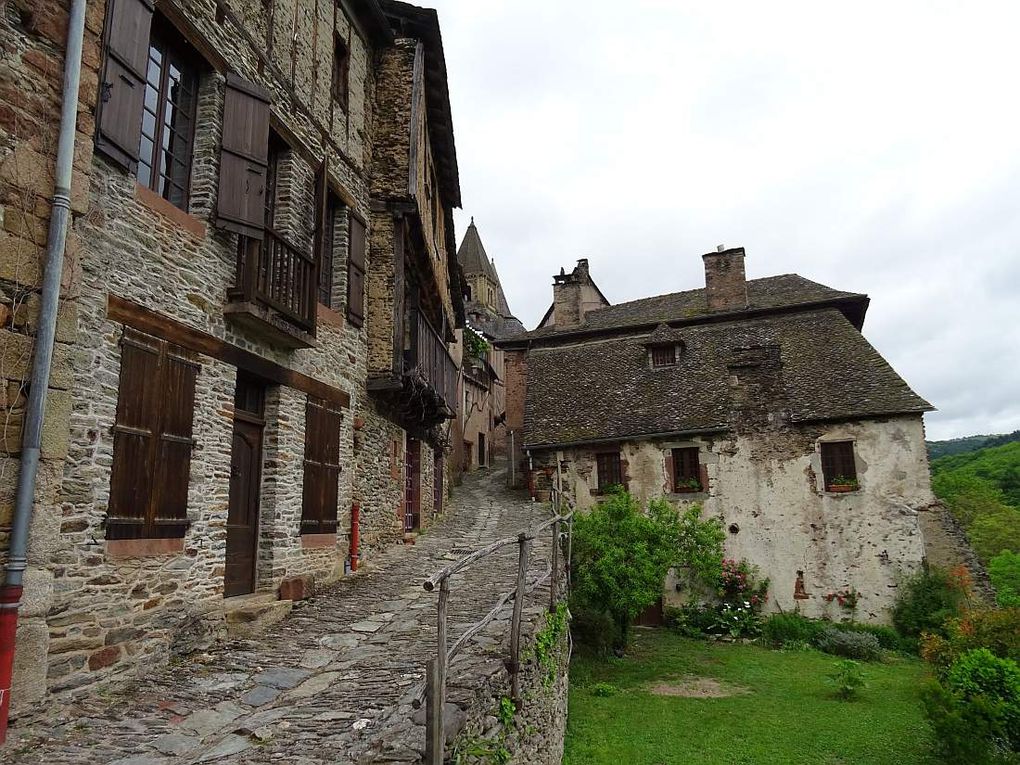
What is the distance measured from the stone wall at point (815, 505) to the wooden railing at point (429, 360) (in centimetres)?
672

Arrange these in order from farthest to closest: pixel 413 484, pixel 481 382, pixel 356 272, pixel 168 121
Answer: pixel 481 382 → pixel 413 484 → pixel 356 272 → pixel 168 121

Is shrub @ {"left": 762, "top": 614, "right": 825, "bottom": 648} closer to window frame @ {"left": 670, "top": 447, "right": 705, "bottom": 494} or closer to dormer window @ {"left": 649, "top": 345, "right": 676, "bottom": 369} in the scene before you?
window frame @ {"left": 670, "top": 447, "right": 705, "bottom": 494}

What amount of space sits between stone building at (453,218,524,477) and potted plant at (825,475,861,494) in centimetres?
1270

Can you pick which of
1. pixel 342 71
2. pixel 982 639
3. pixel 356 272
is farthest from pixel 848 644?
pixel 342 71

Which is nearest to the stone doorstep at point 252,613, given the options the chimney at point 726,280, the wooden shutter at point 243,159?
the wooden shutter at point 243,159

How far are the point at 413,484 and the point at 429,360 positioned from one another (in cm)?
279

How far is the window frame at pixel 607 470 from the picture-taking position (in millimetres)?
18906

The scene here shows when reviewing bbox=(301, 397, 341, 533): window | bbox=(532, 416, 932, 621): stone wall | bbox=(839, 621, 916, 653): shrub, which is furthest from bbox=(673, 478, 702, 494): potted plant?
bbox=(301, 397, 341, 533): window

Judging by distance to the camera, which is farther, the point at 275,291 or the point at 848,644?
the point at 848,644

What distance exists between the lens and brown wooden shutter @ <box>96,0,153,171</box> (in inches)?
226

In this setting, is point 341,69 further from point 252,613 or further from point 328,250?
point 252,613

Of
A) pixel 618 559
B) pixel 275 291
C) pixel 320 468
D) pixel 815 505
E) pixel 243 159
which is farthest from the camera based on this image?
pixel 815 505

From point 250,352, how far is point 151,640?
10.6ft

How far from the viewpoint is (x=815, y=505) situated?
17.0 metres
